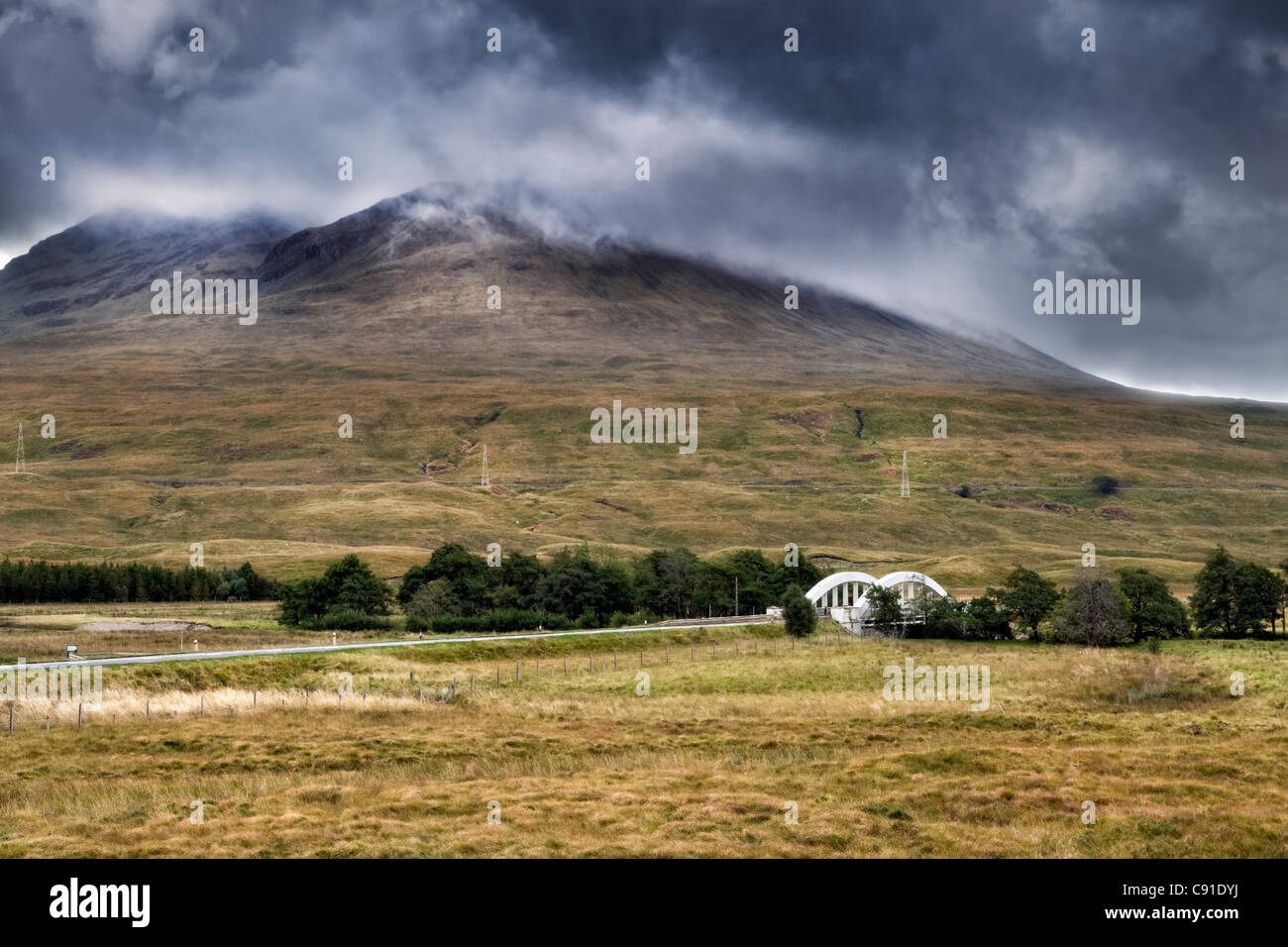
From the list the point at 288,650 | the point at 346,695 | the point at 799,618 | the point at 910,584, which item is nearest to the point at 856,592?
the point at 910,584

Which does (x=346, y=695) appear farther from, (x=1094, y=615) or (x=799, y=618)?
(x=1094, y=615)

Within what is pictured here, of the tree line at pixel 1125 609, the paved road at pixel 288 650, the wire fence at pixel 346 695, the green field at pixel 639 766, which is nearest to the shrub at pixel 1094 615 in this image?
the tree line at pixel 1125 609

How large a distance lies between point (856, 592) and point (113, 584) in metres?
90.9

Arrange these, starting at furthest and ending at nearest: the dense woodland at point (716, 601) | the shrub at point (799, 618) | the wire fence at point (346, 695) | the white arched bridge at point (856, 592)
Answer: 1. the white arched bridge at point (856, 592)
2. the shrub at point (799, 618)
3. the dense woodland at point (716, 601)
4. the wire fence at point (346, 695)

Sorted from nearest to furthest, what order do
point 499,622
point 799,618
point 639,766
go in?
point 639,766 → point 499,622 → point 799,618

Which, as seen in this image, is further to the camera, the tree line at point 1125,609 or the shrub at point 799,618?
the shrub at point 799,618

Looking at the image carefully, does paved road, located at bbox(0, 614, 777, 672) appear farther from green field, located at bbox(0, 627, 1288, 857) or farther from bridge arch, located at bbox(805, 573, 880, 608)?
bridge arch, located at bbox(805, 573, 880, 608)

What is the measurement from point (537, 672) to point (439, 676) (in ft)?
20.8

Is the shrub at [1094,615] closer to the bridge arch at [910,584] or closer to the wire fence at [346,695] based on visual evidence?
the bridge arch at [910,584]

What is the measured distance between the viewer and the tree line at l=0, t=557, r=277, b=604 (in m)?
124

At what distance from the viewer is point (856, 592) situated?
107312 mm

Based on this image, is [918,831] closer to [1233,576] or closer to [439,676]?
[439,676]

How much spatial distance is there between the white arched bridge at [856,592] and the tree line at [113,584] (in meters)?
74.8

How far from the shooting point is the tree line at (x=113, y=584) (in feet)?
407
